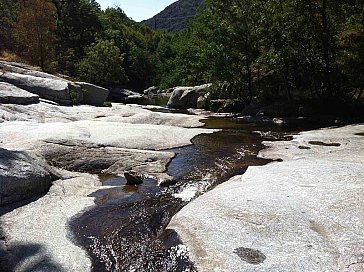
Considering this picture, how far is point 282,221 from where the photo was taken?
8703mm

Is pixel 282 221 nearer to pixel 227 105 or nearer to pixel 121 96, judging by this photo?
pixel 227 105

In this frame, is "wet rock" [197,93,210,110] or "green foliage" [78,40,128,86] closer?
A: "wet rock" [197,93,210,110]

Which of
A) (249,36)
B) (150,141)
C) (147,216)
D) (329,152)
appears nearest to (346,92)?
(249,36)

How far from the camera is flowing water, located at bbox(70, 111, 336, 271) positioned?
8023mm

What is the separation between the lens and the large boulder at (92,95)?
122 feet

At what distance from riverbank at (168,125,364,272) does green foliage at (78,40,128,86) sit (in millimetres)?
53433

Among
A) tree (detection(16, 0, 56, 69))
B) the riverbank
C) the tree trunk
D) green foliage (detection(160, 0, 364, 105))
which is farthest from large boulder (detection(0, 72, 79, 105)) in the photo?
the riverbank

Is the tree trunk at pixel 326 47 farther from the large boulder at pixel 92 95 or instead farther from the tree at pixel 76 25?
the tree at pixel 76 25

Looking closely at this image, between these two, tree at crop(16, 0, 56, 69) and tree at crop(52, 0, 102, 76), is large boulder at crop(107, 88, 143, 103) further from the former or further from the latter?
tree at crop(16, 0, 56, 69)

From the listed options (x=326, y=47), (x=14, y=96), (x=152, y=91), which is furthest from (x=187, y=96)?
(x=152, y=91)

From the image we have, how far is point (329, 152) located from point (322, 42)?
1612cm

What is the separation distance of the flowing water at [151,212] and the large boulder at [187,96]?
2632 centimetres

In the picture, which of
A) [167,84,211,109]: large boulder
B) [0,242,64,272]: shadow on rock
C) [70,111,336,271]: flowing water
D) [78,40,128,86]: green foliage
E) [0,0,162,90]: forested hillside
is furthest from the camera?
[78,40,128,86]: green foliage

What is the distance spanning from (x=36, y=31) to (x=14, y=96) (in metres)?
23.7
